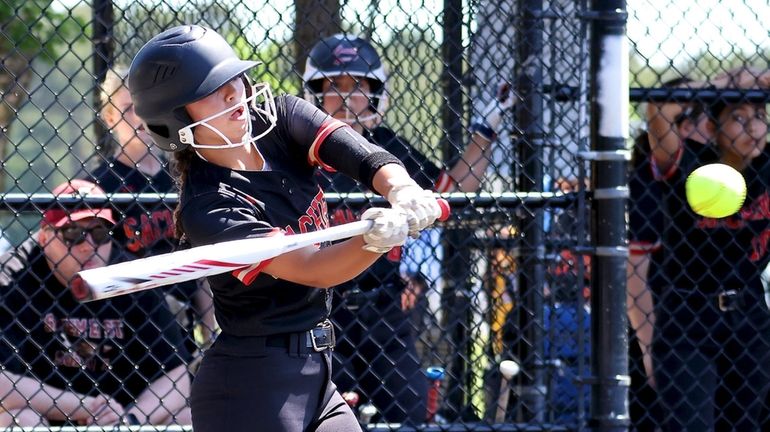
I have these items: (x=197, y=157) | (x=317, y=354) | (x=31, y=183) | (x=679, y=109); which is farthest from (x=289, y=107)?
(x=31, y=183)

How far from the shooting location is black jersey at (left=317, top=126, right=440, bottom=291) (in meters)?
4.07

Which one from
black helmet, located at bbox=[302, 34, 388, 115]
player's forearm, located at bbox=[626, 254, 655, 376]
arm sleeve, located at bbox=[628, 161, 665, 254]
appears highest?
black helmet, located at bbox=[302, 34, 388, 115]

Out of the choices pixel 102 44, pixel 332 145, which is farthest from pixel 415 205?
pixel 102 44

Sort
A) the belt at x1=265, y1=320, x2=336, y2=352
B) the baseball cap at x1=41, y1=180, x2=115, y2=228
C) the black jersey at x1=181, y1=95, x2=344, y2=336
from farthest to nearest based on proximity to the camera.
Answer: the baseball cap at x1=41, y1=180, x2=115, y2=228, the belt at x1=265, y1=320, x2=336, y2=352, the black jersey at x1=181, y1=95, x2=344, y2=336

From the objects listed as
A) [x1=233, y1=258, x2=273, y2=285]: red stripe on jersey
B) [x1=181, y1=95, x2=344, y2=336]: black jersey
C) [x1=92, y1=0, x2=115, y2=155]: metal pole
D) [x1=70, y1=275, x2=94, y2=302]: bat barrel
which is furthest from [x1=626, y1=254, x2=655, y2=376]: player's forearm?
[x1=70, y1=275, x2=94, y2=302]: bat barrel

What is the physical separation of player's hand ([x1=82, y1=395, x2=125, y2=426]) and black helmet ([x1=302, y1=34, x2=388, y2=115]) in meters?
1.34

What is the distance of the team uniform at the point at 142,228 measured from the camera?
3.97 metres

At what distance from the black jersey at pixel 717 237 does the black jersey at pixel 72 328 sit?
195 centimetres

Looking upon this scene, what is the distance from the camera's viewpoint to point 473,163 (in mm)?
4133

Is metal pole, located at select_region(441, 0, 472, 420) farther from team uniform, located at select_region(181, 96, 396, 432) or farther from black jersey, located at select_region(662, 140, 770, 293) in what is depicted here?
team uniform, located at select_region(181, 96, 396, 432)

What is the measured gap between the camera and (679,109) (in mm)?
4340

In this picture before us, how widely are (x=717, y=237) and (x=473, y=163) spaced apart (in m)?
1.00

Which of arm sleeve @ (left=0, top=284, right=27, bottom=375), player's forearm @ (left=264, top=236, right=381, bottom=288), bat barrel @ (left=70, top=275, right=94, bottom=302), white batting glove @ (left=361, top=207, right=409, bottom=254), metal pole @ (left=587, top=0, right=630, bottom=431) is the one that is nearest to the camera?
bat barrel @ (left=70, top=275, right=94, bottom=302)

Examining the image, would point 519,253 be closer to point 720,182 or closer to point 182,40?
point 720,182
